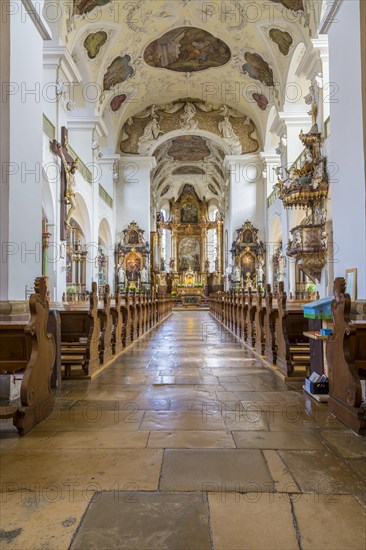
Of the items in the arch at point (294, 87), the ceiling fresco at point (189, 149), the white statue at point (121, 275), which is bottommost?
the white statue at point (121, 275)

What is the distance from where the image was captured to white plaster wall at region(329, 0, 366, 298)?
4.70 metres

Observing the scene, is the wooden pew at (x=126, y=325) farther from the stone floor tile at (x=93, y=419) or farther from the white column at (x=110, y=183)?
the white column at (x=110, y=183)

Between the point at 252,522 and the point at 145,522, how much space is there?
46cm

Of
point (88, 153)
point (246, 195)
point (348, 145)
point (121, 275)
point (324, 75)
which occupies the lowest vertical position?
point (121, 275)

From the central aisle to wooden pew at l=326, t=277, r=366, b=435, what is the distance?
123 mm

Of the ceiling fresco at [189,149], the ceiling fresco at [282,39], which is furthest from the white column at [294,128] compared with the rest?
the ceiling fresco at [189,149]

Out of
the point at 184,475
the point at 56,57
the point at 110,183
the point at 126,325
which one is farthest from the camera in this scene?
the point at 110,183

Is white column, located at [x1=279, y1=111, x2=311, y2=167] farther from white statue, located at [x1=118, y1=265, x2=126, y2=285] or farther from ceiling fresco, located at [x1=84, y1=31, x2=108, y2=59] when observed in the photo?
white statue, located at [x1=118, y1=265, x2=126, y2=285]

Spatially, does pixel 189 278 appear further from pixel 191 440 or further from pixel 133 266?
pixel 191 440

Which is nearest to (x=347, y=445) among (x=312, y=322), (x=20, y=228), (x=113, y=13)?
(x=312, y=322)

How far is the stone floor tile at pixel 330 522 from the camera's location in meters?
1.73

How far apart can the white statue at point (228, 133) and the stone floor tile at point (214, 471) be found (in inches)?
843

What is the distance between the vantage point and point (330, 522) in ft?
6.12

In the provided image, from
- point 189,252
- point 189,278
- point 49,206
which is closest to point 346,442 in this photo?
point 49,206
